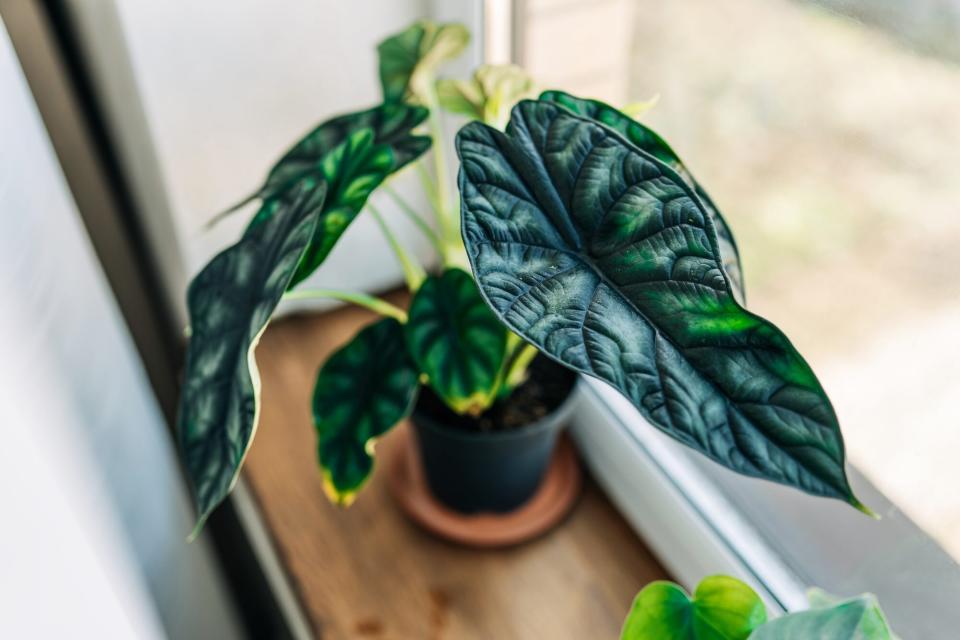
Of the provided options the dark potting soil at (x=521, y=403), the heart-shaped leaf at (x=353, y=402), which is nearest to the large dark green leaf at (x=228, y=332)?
the heart-shaped leaf at (x=353, y=402)

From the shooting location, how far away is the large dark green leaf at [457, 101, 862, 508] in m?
0.38

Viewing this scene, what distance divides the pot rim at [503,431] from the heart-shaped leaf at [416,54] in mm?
272

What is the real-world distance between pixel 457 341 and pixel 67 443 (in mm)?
273

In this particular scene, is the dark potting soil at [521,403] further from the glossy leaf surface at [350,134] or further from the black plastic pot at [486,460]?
the glossy leaf surface at [350,134]

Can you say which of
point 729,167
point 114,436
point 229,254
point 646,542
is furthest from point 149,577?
point 729,167

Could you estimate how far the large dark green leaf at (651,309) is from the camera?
1.26 feet

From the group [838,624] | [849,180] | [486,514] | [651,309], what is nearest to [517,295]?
[651,309]

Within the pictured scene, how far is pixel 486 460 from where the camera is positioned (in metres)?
0.73

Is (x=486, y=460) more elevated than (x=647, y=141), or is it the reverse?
(x=647, y=141)

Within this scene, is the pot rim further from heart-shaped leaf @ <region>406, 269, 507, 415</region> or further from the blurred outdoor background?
the blurred outdoor background

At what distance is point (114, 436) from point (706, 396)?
1.55 ft

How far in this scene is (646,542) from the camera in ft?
2.70

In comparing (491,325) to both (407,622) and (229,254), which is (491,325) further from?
(407,622)

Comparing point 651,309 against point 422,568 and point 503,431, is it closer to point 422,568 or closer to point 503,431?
point 503,431
